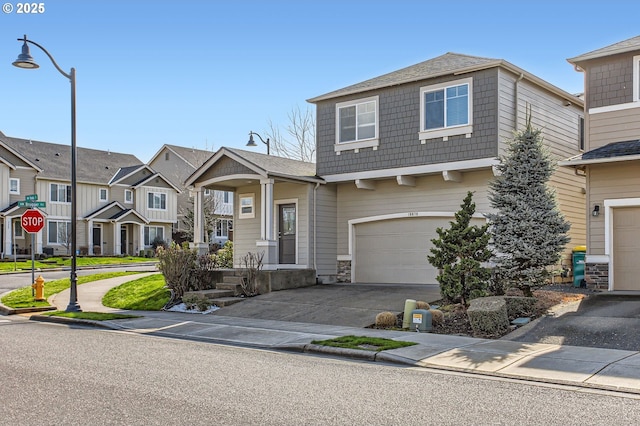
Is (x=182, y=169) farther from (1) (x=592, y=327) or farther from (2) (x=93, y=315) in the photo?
(1) (x=592, y=327)

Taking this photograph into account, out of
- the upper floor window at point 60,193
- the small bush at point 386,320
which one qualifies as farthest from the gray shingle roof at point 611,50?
the upper floor window at point 60,193

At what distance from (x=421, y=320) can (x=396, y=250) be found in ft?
25.8

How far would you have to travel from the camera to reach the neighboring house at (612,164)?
55.1 feet

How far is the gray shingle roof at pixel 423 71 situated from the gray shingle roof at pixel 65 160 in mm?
29722

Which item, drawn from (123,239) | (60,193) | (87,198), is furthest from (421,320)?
(123,239)

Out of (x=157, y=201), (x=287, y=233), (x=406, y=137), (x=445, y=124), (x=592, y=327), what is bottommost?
(x=592, y=327)

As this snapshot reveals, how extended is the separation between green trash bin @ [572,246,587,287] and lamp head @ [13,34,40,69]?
15.2 meters

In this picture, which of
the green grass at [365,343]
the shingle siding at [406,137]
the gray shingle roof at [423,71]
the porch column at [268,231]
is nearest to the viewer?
the green grass at [365,343]

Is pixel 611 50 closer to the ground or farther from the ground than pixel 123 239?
farther from the ground

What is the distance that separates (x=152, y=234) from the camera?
168 feet

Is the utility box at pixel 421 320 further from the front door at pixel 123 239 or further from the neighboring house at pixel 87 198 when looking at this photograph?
the front door at pixel 123 239

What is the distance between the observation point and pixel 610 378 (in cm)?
889

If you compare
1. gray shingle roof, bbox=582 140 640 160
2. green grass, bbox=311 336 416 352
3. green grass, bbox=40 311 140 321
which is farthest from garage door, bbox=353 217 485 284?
green grass, bbox=311 336 416 352

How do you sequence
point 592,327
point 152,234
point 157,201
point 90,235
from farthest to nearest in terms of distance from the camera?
point 157,201
point 152,234
point 90,235
point 592,327
